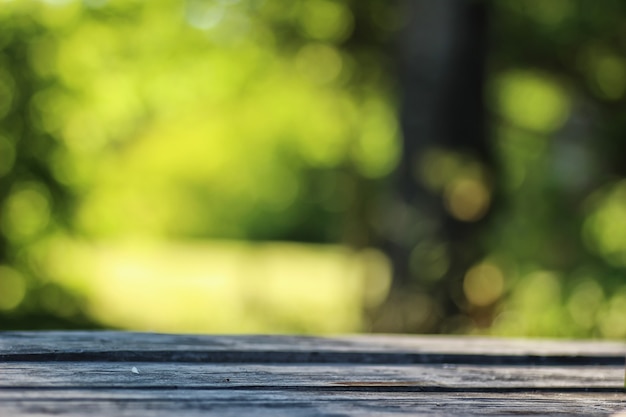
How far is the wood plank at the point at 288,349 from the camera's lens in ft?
5.72

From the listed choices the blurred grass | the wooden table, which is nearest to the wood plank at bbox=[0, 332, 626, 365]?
the wooden table

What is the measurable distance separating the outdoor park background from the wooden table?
4467mm

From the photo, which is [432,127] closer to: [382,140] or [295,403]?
[295,403]

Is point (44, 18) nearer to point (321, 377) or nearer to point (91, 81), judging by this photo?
point (91, 81)

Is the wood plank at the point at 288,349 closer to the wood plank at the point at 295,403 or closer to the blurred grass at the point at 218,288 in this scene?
the wood plank at the point at 295,403

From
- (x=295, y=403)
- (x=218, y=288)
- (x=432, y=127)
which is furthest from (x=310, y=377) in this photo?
(x=218, y=288)

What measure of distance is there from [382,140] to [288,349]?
38.7ft

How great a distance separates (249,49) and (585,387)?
1018cm

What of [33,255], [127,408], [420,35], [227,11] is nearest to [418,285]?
[420,35]

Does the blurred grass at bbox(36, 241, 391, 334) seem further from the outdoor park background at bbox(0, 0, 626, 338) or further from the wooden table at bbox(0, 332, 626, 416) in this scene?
the wooden table at bbox(0, 332, 626, 416)

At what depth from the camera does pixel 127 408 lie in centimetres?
131

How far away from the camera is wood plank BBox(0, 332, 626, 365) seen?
1742 mm

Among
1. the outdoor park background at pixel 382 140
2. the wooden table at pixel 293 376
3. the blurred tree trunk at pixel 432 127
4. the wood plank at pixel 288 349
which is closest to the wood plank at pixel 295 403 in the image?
the wooden table at pixel 293 376

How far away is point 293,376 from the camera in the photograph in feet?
5.54
